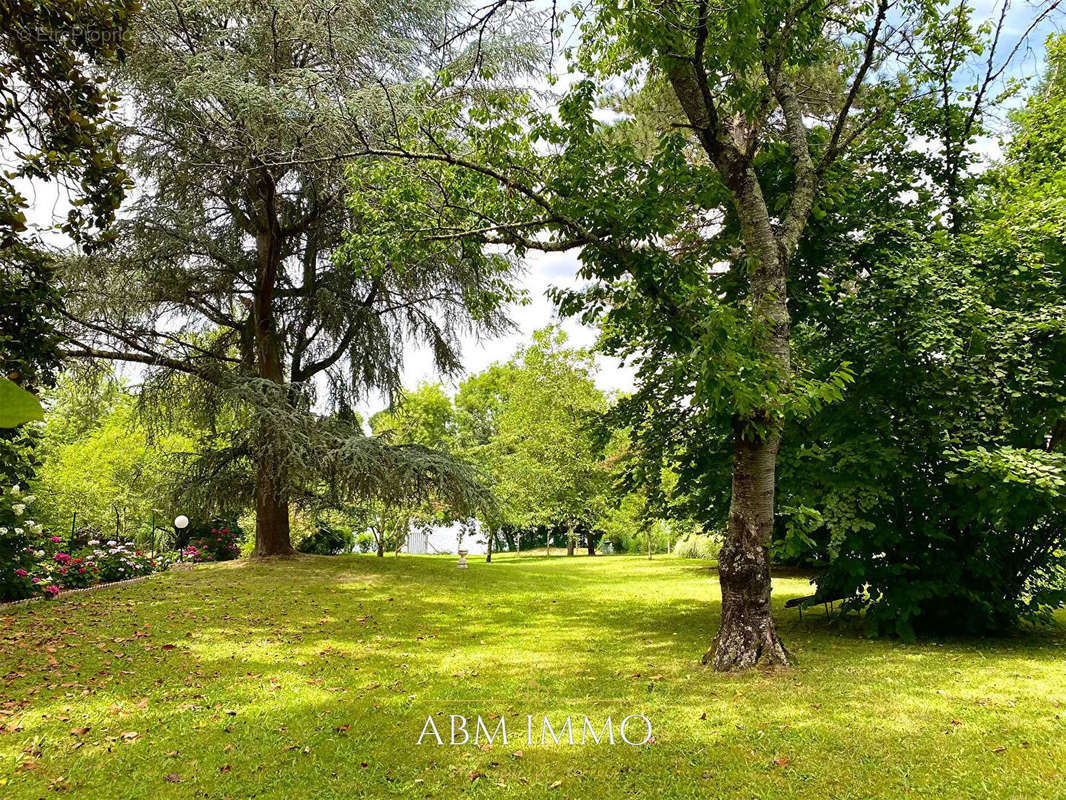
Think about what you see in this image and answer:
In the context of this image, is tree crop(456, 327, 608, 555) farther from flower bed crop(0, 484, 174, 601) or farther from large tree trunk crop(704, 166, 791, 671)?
large tree trunk crop(704, 166, 791, 671)

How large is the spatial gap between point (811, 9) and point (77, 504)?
882 inches

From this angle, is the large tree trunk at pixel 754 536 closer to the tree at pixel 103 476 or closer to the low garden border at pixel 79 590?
the low garden border at pixel 79 590

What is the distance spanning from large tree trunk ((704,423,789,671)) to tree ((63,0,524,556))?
3625 millimetres

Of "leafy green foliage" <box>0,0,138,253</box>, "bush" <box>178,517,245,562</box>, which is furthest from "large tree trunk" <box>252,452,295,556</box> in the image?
"leafy green foliage" <box>0,0,138,253</box>

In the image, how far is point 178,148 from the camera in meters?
11.2

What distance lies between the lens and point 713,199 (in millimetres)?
6758

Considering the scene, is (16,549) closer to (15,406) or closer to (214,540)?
(214,540)

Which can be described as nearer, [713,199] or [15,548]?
[713,199]

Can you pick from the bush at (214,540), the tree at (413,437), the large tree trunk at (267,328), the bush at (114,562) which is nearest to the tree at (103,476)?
the bush at (214,540)

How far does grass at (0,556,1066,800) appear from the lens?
371 cm

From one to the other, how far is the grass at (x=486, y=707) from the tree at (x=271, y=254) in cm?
421

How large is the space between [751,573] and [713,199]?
3903 mm

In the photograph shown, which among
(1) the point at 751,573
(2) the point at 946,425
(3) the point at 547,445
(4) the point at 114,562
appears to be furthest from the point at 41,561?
(3) the point at 547,445

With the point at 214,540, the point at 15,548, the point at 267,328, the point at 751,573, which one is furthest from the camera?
the point at 214,540
